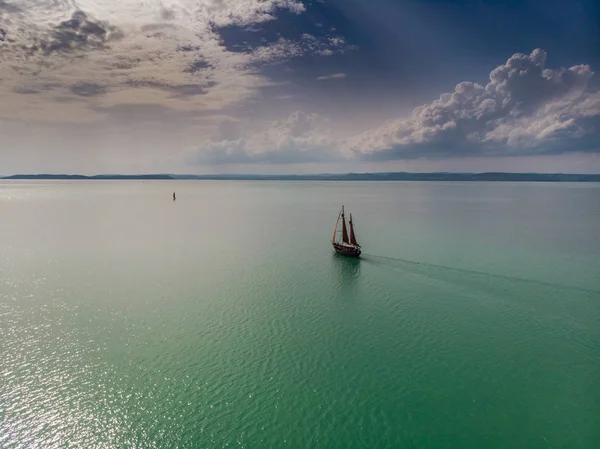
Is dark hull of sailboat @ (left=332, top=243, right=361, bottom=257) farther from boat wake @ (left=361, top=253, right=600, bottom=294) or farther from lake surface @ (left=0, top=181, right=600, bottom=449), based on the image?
lake surface @ (left=0, top=181, right=600, bottom=449)

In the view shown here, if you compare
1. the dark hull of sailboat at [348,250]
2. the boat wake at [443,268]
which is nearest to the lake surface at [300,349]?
the boat wake at [443,268]

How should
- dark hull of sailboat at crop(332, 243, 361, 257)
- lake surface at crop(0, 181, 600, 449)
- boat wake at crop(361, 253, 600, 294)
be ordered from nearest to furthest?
lake surface at crop(0, 181, 600, 449), boat wake at crop(361, 253, 600, 294), dark hull of sailboat at crop(332, 243, 361, 257)

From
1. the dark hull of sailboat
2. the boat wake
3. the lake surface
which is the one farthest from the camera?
the dark hull of sailboat

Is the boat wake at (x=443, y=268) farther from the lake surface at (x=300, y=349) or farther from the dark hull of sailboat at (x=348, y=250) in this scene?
the dark hull of sailboat at (x=348, y=250)

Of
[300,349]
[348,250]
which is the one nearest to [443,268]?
[348,250]

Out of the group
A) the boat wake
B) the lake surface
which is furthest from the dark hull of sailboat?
the lake surface

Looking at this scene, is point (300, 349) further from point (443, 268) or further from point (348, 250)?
point (348, 250)

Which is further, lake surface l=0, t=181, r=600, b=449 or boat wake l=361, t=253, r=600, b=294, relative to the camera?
boat wake l=361, t=253, r=600, b=294

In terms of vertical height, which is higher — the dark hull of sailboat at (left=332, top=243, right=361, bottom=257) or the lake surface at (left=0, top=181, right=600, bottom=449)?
the dark hull of sailboat at (left=332, top=243, right=361, bottom=257)
